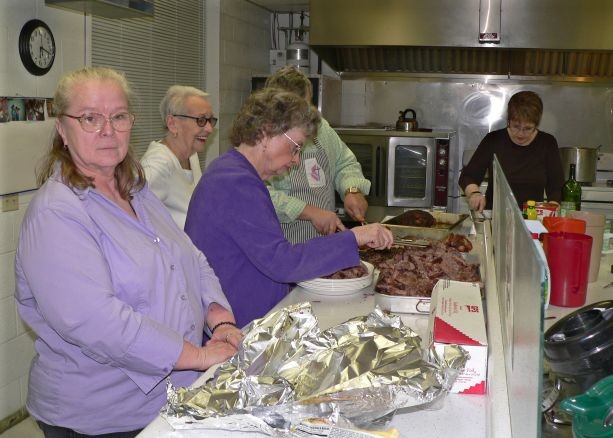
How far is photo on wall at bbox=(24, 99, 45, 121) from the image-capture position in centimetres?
343

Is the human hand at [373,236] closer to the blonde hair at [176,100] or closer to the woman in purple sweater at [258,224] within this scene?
the woman in purple sweater at [258,224]

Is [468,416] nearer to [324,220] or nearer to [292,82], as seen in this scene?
[324,220]

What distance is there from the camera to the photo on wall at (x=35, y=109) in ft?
11.3

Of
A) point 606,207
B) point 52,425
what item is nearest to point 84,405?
point 52,425

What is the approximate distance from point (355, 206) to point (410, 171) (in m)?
2.32

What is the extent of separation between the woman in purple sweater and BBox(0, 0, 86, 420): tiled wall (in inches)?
60.5

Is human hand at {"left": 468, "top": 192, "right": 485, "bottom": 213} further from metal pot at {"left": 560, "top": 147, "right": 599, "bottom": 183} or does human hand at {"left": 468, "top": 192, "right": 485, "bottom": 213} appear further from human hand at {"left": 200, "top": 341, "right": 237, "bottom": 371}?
human hand at {"left": 200, "top": 341, "right": 237, "bottom": 371}

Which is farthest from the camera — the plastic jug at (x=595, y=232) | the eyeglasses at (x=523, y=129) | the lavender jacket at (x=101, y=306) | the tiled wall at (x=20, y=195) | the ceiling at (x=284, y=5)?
the ceiling at (x=284, y=5)

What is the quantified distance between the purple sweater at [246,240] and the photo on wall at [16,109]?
150cm

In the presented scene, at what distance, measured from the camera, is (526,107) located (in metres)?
4.13

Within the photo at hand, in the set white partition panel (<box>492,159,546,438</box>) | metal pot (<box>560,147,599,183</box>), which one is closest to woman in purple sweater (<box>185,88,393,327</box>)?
white partition panel (<box>492,159,546,438</box>)

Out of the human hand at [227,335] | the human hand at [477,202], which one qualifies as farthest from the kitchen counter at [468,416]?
the human hand at [477,202]

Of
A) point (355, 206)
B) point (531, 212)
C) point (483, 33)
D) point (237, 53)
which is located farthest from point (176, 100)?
point (483, 33)

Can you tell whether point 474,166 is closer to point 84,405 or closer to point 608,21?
point 608,21
